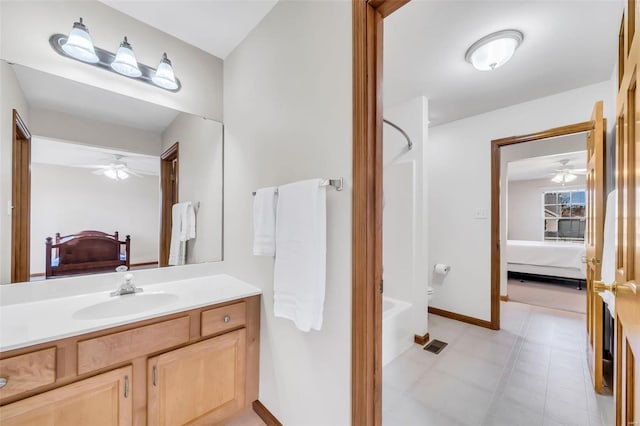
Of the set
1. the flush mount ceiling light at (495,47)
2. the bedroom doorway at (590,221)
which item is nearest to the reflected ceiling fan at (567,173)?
the bedroom doorway at (590,221)

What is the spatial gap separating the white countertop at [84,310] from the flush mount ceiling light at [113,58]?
1.35 m

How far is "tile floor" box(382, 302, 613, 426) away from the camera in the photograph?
5.16ft

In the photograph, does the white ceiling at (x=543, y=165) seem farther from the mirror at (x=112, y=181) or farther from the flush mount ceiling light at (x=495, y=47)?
the mirror at (x=112, y=181)

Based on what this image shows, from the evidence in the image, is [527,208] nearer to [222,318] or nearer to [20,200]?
[222,318]

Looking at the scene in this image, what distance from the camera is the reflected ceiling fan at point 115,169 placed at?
1556 millimetres

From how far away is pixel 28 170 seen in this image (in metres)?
1.34

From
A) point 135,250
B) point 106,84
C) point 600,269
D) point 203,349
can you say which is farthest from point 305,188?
point 600,269

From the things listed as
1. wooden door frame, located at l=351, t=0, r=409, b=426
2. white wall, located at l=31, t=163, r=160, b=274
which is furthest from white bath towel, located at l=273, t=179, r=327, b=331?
white wall, located at l=31, t=163, r=160, b=274

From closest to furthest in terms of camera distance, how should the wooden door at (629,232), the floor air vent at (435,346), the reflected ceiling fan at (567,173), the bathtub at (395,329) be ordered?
the wooden door at (629,232) → the bathtub at (395,329) → the floor air vent at (435,346) → the reflected ceiling fan at (567,173)

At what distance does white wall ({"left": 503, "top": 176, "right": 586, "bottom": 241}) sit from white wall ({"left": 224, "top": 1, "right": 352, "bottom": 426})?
25.5 feet

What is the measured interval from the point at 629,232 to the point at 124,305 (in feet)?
6.96

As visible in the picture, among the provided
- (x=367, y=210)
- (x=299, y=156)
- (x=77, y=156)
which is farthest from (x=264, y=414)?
(x=77, y=156)

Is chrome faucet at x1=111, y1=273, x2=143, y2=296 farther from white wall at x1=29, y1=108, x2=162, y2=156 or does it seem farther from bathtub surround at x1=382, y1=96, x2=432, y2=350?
bathtub surround at x1=382, y1=96, x2=432, y2=350

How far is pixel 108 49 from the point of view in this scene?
1562mm
